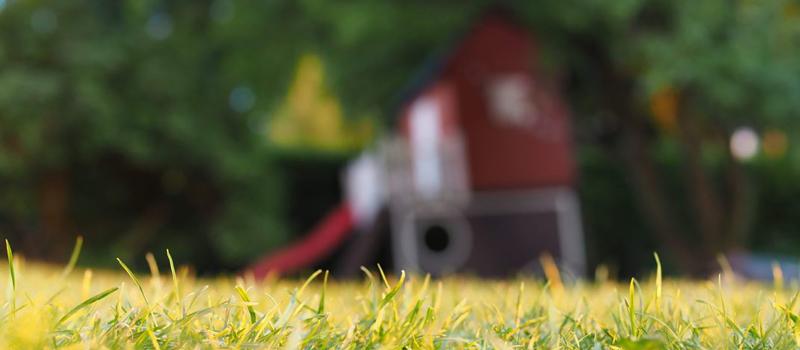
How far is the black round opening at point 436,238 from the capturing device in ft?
52.1

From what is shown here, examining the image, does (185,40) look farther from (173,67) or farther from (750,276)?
(750,276)

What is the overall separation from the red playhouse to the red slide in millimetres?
497

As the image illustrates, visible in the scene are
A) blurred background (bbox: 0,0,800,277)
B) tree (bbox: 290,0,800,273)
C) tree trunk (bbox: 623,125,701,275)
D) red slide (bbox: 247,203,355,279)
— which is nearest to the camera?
tree (bbox: 290,0,800,273)

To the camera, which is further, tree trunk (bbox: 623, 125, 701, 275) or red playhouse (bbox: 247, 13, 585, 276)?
red playhouse (bbox: 247, 13, 585, 276)

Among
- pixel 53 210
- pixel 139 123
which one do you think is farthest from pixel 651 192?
pixel 53 210

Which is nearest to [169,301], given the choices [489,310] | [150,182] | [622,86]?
[489,310]

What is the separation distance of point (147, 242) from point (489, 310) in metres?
18.8

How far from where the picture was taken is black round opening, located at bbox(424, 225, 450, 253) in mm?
15875

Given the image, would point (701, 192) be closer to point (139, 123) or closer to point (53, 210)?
point (139, 123)

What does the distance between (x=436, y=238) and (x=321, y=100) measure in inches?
171

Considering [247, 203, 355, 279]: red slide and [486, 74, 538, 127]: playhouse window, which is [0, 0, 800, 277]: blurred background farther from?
[247, 203, 355, 279]: red slide

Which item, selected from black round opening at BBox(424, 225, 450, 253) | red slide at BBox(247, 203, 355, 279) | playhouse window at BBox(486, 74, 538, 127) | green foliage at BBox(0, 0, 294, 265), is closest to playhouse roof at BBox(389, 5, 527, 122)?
playhouse window at BBox(486, 74, 538, 127)

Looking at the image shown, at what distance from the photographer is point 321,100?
18.4 metres

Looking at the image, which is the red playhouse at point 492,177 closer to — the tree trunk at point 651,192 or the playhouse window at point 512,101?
the playhouse window at point 512,101
